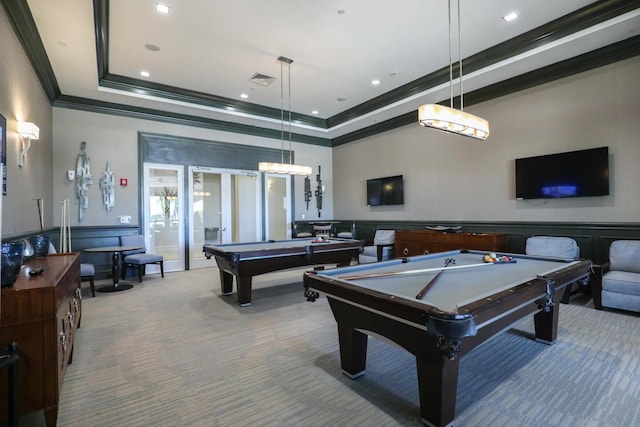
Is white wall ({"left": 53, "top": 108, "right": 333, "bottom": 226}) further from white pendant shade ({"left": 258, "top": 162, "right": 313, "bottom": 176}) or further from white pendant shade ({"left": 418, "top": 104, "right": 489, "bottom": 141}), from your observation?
white pendant shade ({"left": 418, "top": 104, "right": 489, "bottom": 141})

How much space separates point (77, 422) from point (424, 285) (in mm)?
2320

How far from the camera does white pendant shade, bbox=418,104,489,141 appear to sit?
2.85 meters

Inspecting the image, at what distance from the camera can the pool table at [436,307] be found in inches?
63.3

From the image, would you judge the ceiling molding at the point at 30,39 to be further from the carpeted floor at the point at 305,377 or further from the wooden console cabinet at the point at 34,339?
the carpeted floor at the point at 305,377

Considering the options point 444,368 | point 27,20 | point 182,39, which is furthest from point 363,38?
point 444,368

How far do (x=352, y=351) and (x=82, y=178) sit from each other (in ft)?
19.1

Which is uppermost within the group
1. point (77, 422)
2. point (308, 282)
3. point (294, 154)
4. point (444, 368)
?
point (294, 154)

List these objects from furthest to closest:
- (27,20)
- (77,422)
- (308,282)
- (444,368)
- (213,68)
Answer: (213,68) → (27,20) → (308,282) → (77,422) → (444,368)

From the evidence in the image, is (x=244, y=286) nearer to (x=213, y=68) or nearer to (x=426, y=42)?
(x=213, y=68)

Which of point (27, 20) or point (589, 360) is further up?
point (27, 20)

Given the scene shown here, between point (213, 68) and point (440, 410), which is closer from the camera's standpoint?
point (440, 410)

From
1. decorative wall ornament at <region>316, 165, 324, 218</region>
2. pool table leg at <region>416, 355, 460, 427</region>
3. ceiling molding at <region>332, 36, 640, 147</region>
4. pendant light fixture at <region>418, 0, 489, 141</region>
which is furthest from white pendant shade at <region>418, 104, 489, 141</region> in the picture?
decorative wall ornament at <region>316, 165, 324, 218</region>

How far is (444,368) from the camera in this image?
5.51 feet

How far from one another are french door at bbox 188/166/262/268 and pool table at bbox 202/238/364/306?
8.42 ft
